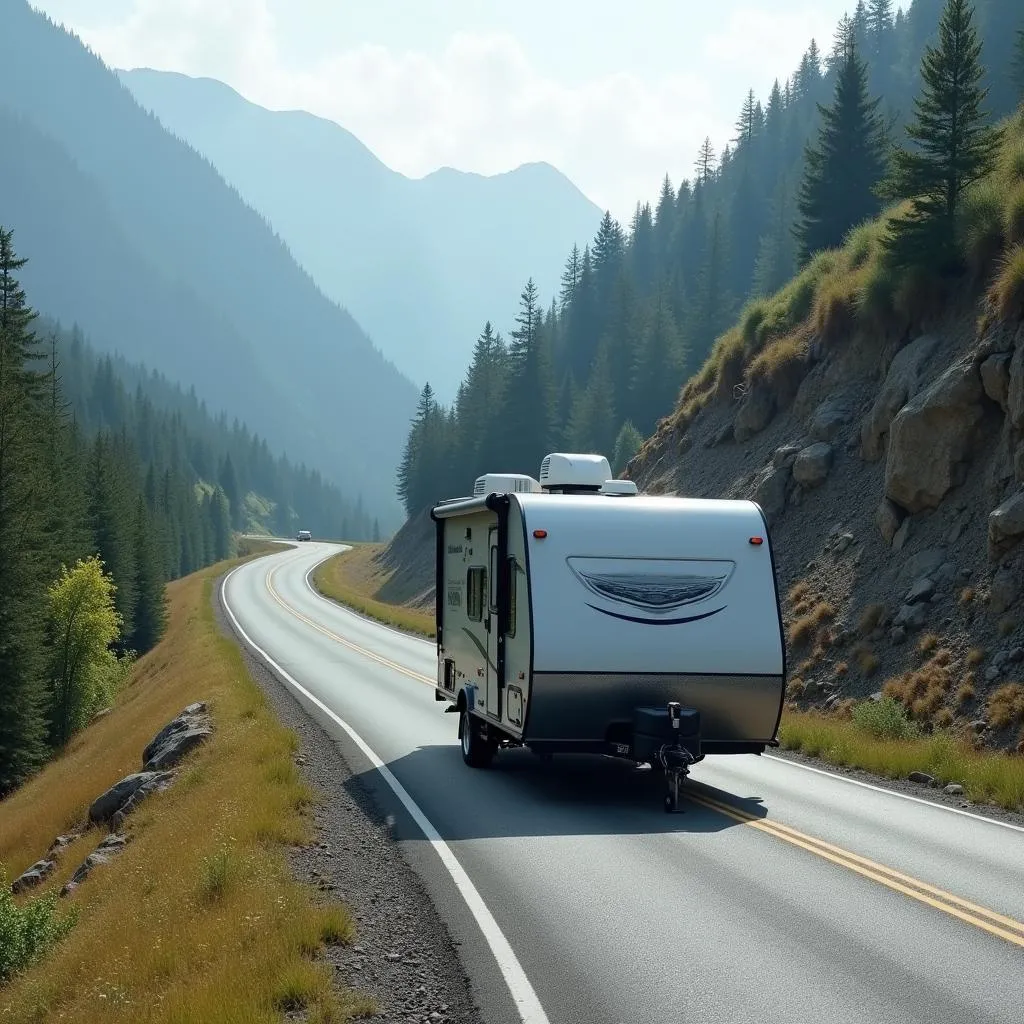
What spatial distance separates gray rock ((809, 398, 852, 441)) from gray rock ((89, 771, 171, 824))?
17.8 meters

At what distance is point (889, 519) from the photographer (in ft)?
79.4

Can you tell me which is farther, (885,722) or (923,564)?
(923,564)

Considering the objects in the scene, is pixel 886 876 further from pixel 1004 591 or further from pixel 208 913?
pixel 1004 591

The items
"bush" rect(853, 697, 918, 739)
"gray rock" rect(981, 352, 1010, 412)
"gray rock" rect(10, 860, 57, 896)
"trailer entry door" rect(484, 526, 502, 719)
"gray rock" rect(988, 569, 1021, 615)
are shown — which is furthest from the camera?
"gray rock" rect(981, 352, 1010, 412)

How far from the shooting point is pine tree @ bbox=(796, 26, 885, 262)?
2099 inches

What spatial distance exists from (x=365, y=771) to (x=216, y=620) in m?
40.3

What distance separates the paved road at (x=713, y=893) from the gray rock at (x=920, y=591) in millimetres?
6734

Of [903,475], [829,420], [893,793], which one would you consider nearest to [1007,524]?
[903,475]

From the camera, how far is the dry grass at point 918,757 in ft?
45.2

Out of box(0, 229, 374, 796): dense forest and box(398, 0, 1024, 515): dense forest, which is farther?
box(0, 229, 374, 796): dense forest

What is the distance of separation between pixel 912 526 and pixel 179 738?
47.9 feet

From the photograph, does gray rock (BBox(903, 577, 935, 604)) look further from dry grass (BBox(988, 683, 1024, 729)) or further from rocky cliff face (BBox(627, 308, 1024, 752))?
dry grass (BBox(988, 683, 1024, 729))

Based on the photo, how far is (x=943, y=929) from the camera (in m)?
8.20

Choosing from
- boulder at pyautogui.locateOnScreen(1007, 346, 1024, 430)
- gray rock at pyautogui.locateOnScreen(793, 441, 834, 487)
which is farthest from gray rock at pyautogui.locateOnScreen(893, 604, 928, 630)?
gray rock at pyautogui.locateOnScreen(793, 441, 834, 487)
